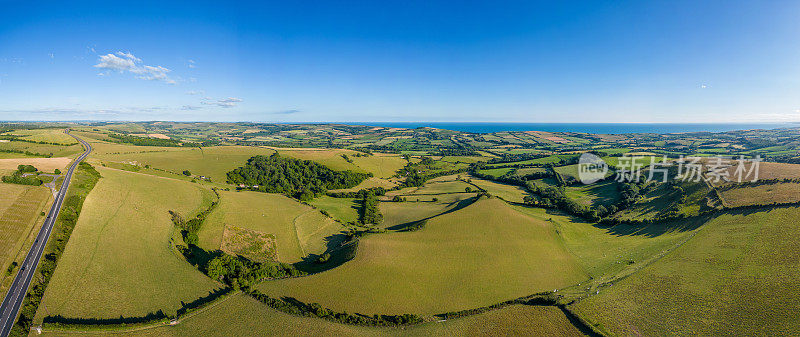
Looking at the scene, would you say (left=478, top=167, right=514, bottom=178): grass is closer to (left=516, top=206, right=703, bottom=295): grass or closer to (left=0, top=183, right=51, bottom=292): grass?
(left=516, top=206, right=703, bottom=295): grass

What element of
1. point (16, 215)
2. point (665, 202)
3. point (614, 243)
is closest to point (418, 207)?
point (614, 243)

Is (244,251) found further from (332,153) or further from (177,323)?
(332,153)

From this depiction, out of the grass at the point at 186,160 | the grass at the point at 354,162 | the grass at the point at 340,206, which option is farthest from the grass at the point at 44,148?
the grass at the point at 340,206

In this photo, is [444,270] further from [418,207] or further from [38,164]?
[38,164]

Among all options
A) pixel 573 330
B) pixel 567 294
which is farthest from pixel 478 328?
pixel 567 294

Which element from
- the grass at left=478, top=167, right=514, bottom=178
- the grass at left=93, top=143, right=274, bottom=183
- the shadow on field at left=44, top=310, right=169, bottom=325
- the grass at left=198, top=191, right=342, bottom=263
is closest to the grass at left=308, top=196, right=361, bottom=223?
the grass at left=198, top=191, right=342, bottom=263
